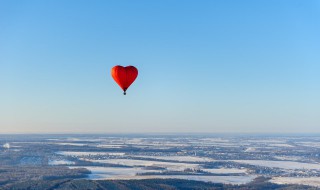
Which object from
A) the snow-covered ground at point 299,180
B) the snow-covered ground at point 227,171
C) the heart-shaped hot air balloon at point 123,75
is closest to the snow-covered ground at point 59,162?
the snow-covered ground at point 227,171

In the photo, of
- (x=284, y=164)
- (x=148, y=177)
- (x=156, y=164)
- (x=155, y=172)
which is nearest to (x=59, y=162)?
(x=156, y=164)

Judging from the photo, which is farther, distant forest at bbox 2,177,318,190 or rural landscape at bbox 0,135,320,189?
rural landscape at bbox 0,135,320,189

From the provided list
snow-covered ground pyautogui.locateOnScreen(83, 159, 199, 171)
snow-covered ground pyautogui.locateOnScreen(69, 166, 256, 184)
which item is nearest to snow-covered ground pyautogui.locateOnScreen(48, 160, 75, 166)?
snow-covered ground pyautogui.locateOnScreen(83, 159, 199, 171)

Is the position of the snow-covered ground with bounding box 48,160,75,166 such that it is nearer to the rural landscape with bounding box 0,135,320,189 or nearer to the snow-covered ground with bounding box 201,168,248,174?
the rural landscape with bounding box 0,135,320,189

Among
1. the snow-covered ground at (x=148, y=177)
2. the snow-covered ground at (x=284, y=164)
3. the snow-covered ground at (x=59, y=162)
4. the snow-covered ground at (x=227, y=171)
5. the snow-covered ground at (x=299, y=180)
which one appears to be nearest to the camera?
the snow-covered ground at (x=299, y=180)

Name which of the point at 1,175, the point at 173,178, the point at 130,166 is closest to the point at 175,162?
the point at 130,166

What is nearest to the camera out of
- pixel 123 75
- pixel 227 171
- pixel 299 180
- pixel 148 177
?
pixel 123 75

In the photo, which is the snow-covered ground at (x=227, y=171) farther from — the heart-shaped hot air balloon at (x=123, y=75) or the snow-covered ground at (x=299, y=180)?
the heart-shaped hot air balloon at (x=123, y=75)

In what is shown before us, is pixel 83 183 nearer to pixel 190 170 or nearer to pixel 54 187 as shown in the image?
pixel 54 187

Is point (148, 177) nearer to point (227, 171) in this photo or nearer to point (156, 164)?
point (227, 171)
